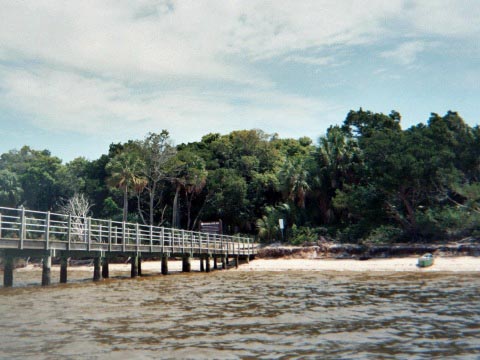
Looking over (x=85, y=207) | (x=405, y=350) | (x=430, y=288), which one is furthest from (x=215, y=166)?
(x=405, y=350)

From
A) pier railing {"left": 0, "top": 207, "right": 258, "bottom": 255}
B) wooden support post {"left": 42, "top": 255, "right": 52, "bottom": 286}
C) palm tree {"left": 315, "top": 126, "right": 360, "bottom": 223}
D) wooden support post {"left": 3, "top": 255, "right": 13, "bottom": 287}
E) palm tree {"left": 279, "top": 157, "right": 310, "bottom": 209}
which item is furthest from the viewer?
palm tree {"left": 315, "top": 126, "right": 360, "bottom": 223}

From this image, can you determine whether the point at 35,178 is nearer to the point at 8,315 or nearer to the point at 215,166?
the point at 215,166

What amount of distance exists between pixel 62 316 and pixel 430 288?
12161 millimetres

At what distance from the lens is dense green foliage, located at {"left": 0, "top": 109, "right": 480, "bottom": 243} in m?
34.2

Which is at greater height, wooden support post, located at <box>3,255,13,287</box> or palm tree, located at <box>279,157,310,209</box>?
palm tree, located at <box>279,157,310,209</box>

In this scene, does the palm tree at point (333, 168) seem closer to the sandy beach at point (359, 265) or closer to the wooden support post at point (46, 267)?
the sandy beach at point (359, 265)

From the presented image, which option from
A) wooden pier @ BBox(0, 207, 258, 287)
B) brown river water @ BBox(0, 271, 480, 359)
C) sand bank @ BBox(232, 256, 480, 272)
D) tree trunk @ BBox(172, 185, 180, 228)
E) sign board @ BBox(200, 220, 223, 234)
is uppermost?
tree trunk @ BBox(172, 185, 180, 228)

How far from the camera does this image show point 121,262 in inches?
1596

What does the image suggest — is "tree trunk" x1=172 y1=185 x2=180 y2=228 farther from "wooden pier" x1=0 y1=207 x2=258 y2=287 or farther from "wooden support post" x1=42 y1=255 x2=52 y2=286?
"wooden support post" x1=42 y1=255 x2=52 y2=286

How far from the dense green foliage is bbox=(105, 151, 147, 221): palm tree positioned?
0.09m

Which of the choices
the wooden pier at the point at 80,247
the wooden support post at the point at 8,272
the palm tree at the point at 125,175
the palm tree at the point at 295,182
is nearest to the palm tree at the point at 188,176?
the palm tree at the point at 125,175

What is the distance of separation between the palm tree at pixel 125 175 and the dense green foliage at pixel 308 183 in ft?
0.30

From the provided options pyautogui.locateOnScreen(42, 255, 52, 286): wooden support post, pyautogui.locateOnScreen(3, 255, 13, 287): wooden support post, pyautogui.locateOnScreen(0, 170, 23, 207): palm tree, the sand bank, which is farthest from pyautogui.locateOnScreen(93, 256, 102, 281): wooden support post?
pyautogui.locateOnScreen(0, 170, 23, 207): palm tree

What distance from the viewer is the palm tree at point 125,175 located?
131ft
